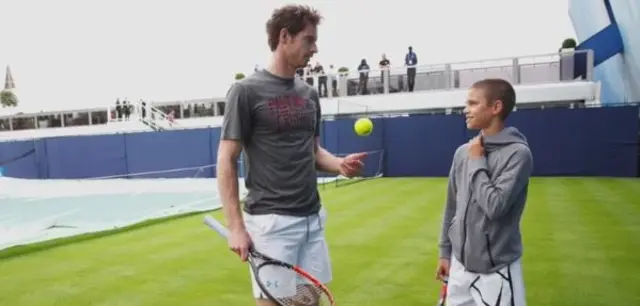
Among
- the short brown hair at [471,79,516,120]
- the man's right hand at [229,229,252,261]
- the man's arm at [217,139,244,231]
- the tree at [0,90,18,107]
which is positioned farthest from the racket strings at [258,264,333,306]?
the tree at [0,90,18,107]

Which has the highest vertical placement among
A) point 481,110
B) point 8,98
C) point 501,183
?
point 8,98

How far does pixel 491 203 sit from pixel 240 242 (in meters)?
1.04

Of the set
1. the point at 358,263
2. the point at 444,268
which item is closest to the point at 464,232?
the point at 444,268

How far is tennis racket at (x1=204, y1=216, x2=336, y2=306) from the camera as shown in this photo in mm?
2400

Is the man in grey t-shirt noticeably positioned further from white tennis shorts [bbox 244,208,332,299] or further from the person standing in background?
the person standing in background

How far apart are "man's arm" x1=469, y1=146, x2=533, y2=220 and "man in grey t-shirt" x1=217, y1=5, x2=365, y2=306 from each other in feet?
2.39

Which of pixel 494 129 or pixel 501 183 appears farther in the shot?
pixel 494 129

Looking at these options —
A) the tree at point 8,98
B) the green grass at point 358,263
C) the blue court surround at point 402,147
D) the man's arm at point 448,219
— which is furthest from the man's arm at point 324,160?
the tree at point 8,98

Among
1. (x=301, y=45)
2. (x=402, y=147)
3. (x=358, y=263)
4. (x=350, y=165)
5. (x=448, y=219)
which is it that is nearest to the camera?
(x=301, y=45)

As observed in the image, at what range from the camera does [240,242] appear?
92.5 inches

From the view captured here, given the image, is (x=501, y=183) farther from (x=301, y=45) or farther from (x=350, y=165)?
(x=301, y=45)

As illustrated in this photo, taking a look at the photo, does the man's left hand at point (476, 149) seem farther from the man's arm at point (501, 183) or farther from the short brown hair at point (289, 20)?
the short brown hair at point (289, 20)

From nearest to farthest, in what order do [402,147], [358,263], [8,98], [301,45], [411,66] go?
[301,45]
[358,263]
[402,147]
[411,66]
[8,98]

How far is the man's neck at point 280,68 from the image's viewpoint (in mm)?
2490
